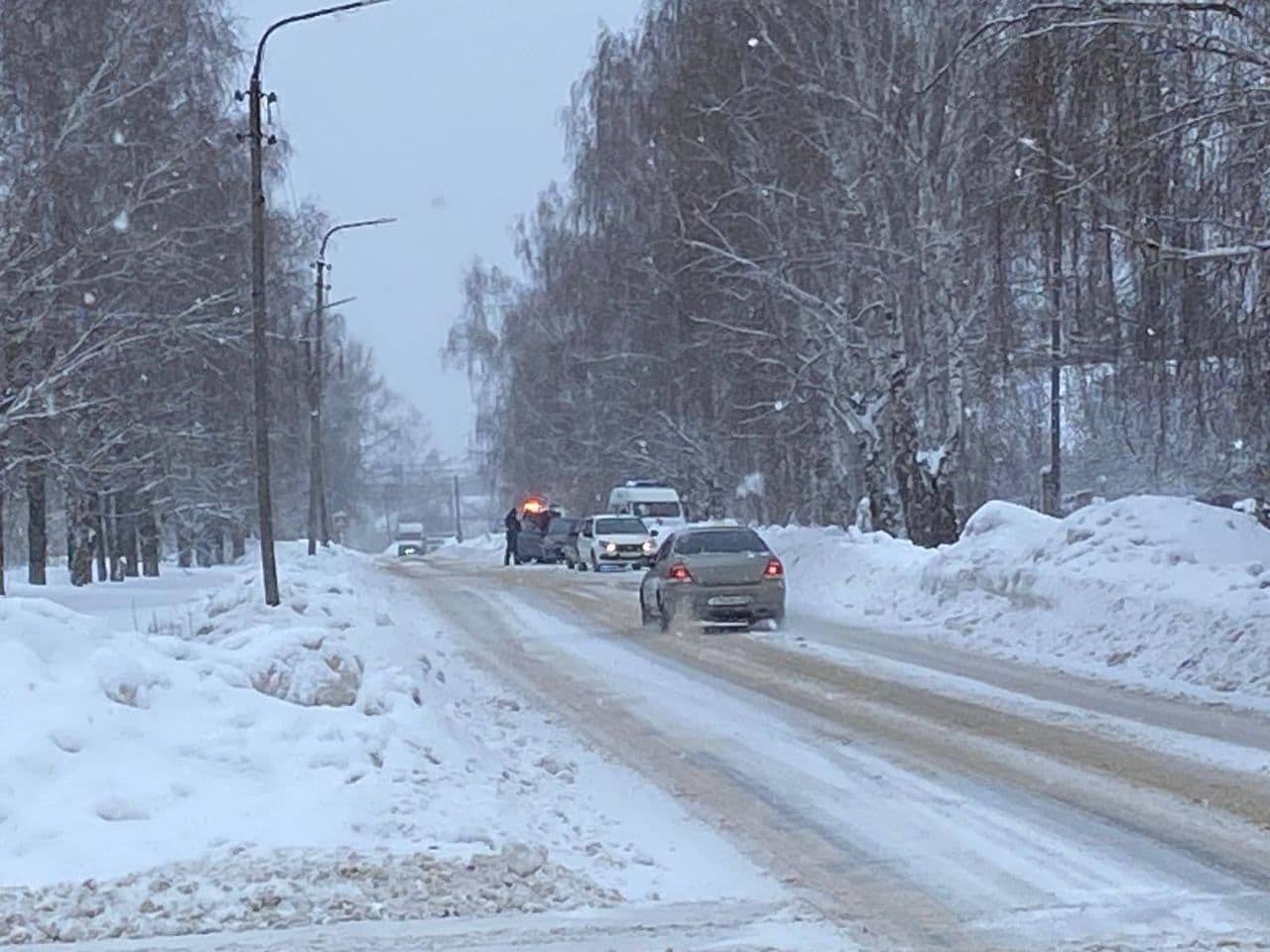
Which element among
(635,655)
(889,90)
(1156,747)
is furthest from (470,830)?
(889,90)

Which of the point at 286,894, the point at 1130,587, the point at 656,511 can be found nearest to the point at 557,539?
the point at 656,511

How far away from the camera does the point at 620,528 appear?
1945 inches

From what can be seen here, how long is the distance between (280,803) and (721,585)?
15.5 meters

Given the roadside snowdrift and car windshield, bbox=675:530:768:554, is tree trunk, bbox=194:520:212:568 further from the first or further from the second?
car windshield, bbox=675:530:768:554

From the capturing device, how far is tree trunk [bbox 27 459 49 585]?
96.9 ft

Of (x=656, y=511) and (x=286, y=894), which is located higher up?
(x=656, y=511)

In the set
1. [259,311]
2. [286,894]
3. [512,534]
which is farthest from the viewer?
[512,534]

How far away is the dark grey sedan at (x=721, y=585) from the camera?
24.7 metres

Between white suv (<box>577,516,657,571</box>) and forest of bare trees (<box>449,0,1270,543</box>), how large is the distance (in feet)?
11.5

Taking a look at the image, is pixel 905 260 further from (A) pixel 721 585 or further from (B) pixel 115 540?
(B) pixel 115 540

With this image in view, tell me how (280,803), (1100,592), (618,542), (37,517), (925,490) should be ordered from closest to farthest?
(280,803), (1100,592), (925,490), (37,517), (618,542)

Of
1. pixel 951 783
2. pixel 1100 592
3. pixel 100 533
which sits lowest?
pixel 951 783

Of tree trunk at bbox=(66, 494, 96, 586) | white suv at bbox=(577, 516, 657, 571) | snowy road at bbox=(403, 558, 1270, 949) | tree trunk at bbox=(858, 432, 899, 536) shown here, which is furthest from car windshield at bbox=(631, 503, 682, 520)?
snowy road at bbox=(403, 558, 1270, 949)

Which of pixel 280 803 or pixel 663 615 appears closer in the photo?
pixel 280 803
